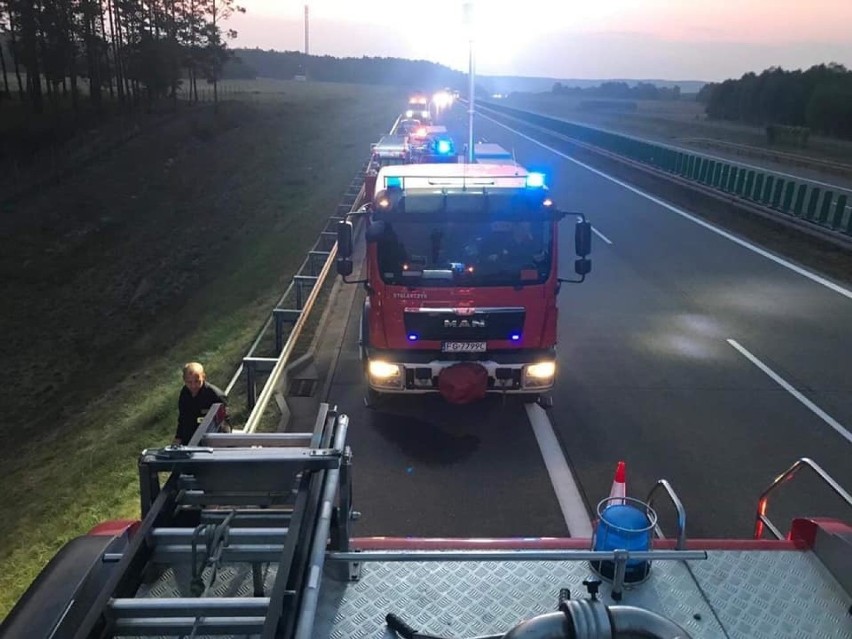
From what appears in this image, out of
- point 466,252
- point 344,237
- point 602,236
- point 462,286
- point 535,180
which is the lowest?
point 602,236

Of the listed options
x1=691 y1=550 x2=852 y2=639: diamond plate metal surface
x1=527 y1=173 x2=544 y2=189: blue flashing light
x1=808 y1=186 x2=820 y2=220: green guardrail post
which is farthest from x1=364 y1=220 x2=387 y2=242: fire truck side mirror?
x1=808 y1=186 x2=820 y2=220: green guardrail post

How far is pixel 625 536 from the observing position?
4348 millimetres

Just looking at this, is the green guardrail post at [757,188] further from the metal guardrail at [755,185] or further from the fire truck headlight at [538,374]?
the fire truck headlight at [538,374]

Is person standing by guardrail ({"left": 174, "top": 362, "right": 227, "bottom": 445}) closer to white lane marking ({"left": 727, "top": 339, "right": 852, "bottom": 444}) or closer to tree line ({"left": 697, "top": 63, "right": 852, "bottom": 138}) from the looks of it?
white lane marking ({"left": 727, "top": 339, "right": 852, "bottom": 444})

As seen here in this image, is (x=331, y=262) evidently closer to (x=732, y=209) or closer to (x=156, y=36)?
(x=732, y=209)

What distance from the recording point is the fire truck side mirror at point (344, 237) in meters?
8.82

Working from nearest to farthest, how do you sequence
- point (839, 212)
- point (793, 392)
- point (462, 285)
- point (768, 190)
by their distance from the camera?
point (462, 285), point (793, 392), point (839, 212), point (768, 190)

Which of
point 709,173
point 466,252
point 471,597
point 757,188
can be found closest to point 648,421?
point 466,252

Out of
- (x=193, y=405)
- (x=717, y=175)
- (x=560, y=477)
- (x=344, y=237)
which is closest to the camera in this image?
(x=193, y=405)

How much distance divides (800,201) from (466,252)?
55.5 ft

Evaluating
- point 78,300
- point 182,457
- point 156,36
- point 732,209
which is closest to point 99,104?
point 156,36

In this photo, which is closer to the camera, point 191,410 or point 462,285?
point 191,410

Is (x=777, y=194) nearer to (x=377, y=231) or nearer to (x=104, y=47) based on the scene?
(x=377, y=231)

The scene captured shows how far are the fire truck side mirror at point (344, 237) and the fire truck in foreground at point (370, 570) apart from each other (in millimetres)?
Result: 4534
